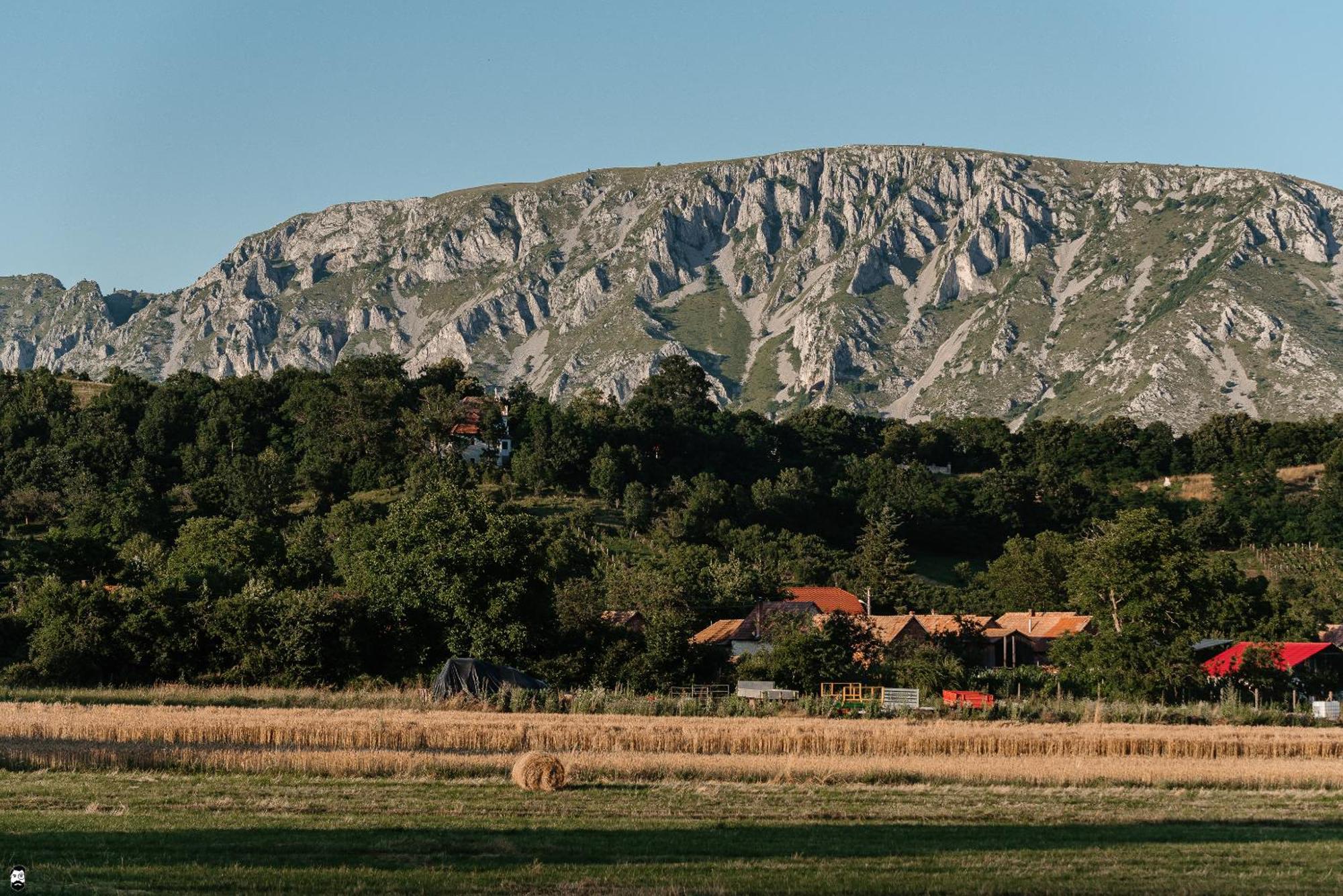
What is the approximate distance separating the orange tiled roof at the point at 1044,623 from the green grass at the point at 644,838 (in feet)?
205

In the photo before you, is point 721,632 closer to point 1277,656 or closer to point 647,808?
point 1277,656

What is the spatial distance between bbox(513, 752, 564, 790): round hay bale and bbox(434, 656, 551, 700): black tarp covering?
22415 mm

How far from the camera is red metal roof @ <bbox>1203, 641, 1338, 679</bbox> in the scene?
2327 inches

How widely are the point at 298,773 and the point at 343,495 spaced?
94925mm

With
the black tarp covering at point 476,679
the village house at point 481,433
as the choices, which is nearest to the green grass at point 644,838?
the black tarp covering at point 476,679

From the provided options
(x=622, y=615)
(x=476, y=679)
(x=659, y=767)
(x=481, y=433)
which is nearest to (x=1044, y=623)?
(x=622, y=615)

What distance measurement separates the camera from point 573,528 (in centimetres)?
11006

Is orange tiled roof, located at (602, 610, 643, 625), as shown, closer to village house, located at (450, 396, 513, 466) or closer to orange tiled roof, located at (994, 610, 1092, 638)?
orange tiled roof, located at (994, 610, 1092, 638)

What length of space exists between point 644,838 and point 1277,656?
4591cm

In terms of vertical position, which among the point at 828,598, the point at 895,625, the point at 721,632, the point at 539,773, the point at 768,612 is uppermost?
the point at 828,598

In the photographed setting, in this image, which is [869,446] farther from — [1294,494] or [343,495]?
[343,495]

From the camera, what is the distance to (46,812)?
20062 millimetres

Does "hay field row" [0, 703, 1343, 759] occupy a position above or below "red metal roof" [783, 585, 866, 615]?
below

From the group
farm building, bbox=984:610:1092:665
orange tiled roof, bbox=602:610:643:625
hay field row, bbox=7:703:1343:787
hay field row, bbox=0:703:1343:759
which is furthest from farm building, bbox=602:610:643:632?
hay field row, bbox=0:703:1343:759
